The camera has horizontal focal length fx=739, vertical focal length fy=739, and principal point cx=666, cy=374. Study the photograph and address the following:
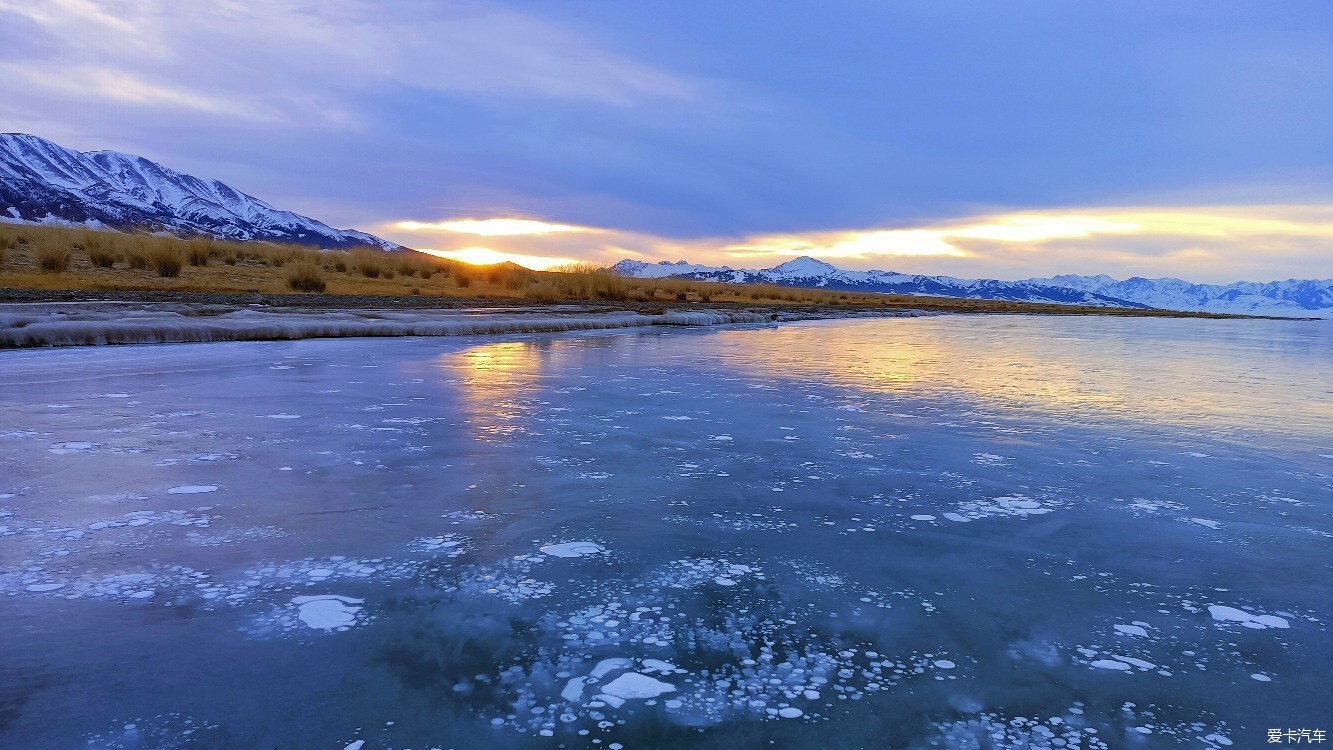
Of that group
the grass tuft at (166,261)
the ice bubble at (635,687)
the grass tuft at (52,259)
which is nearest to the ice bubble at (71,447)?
the ice bubble at (635,687)

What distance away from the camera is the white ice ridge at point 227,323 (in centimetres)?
1002

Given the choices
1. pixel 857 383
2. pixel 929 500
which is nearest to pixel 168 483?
pixel 929 500

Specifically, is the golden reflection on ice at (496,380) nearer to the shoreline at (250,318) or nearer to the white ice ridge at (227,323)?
the white ice ridge at (227,323)

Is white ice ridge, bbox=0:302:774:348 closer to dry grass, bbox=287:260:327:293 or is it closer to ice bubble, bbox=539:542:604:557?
dry grass, bbox=287:260:327:293

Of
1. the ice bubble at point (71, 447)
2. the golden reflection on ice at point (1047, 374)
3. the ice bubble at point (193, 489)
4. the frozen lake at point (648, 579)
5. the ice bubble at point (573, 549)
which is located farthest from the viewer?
the golden reflection on ice at point (1047, 374)

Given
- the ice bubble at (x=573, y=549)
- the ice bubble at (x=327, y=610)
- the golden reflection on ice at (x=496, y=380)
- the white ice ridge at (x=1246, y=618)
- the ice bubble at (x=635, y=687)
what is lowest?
the ice bubble at (x=635, y=687)

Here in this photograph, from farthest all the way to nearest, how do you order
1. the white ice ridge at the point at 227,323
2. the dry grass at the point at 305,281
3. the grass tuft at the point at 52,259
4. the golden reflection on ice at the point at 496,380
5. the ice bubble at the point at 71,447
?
the dry grass at the point at 305,281 < the grass tuft at the point at 52,259 < the white ice ridge at the point at 227,323 < the golden reflection on ice at the point at 496,380 < the ice bubble at the point at 71,447

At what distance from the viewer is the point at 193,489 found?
366 cm

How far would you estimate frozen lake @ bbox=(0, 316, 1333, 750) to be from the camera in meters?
1.84

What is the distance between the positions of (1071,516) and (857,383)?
4.91m

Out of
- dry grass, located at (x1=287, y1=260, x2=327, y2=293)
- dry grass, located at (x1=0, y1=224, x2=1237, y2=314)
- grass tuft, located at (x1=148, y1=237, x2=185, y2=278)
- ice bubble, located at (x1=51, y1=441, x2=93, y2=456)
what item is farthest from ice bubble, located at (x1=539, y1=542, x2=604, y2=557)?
grass tuft, located at (x1=148, y1=237, x2=185, y2=278)

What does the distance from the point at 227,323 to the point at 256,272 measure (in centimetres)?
1217

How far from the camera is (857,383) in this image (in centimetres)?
837

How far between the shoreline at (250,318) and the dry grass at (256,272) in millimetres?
2085
